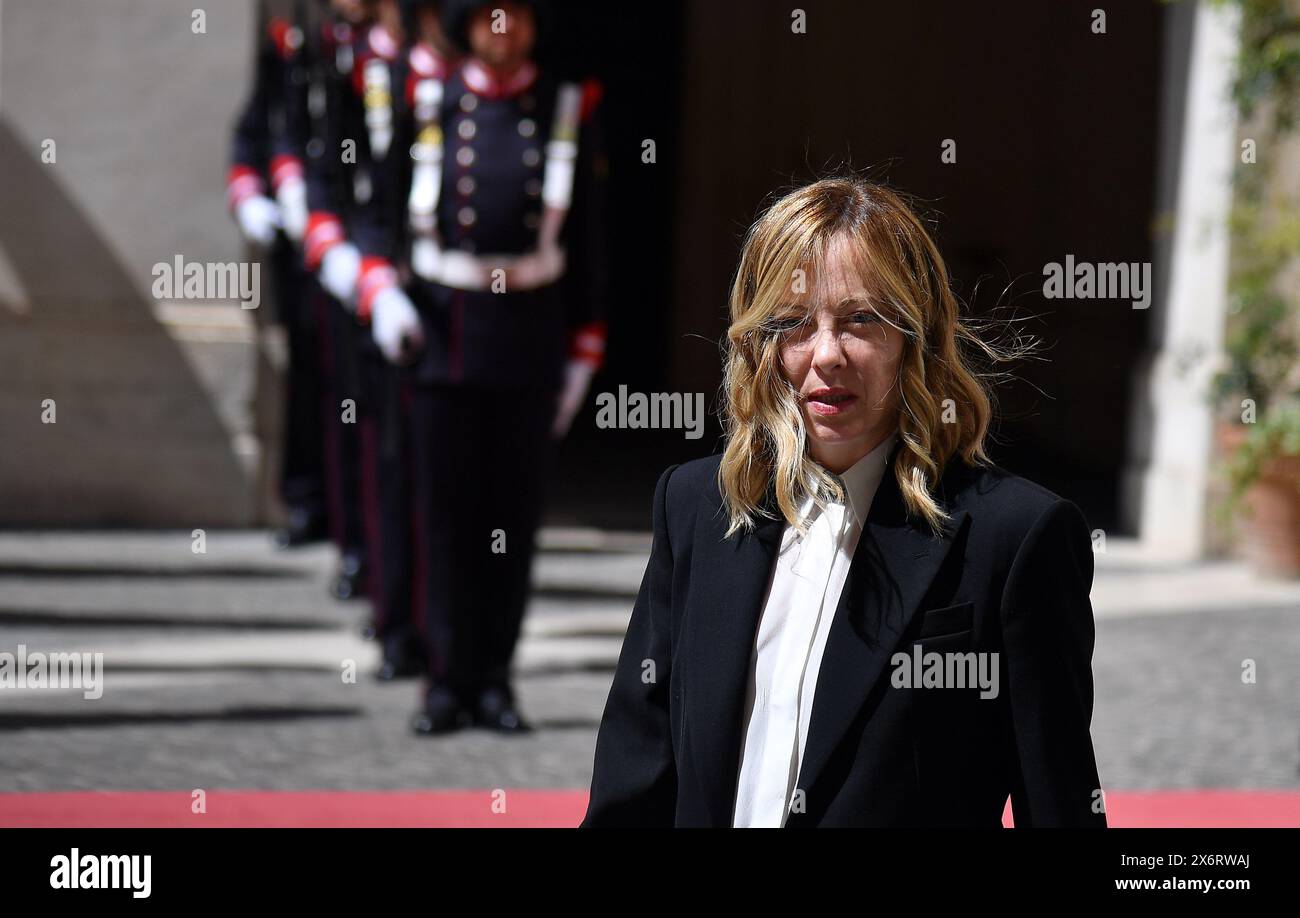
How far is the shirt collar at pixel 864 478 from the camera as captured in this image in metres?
1.95

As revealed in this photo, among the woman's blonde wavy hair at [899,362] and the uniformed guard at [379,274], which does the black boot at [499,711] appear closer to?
the uniformed guard at [379,274]

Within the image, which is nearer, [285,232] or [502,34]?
[502,34]

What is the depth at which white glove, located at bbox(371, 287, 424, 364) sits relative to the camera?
16.9ft

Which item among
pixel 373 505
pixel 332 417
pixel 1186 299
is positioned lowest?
pixel 373 505

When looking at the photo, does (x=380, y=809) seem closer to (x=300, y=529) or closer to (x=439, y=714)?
(x=439, y=714)

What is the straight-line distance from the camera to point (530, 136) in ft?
16.9

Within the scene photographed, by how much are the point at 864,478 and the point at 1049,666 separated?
0.29 meters

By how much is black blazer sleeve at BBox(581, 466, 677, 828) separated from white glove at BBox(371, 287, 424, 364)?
10.6ft

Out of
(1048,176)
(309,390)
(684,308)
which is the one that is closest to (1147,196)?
(1048,176)

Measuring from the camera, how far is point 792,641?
193cm

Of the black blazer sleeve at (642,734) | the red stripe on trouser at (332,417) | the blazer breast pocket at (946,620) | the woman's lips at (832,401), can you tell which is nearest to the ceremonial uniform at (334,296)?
the red stripe on trouser at (332,417)

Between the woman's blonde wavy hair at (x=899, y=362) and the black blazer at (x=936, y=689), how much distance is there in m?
0.04

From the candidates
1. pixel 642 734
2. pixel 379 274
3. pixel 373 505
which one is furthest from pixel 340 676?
pixel 642 734
